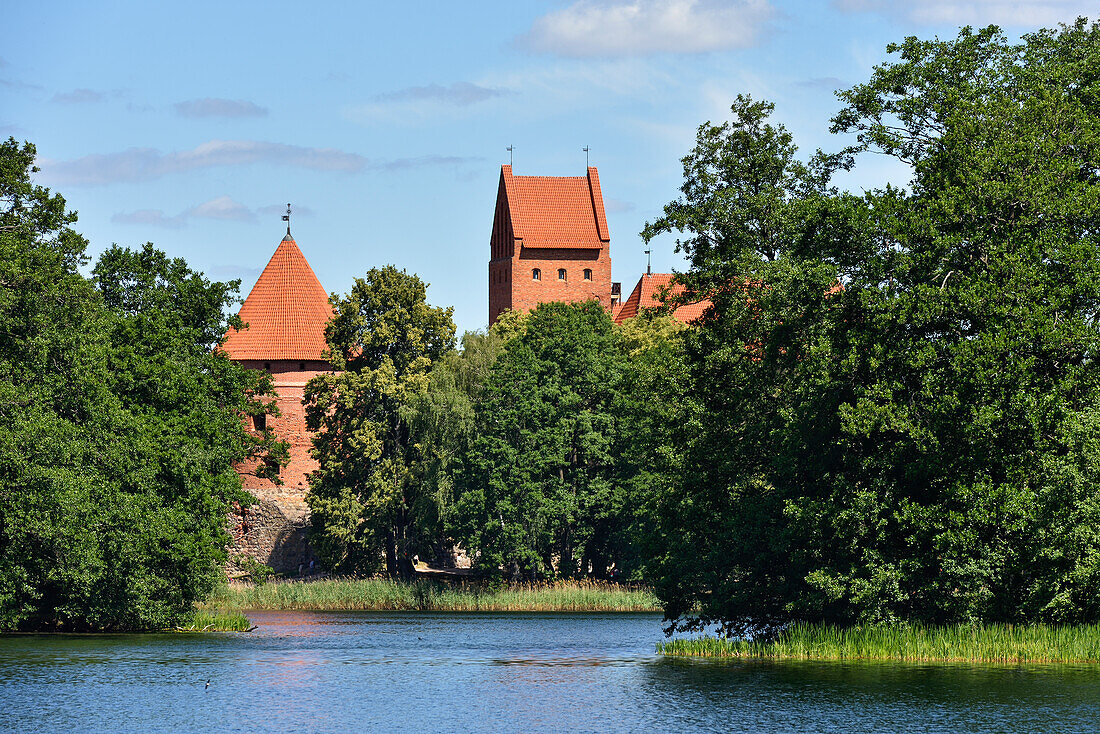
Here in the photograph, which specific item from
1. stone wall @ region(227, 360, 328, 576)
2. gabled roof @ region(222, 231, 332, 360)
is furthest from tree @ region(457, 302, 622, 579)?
gabled roof @ region(222, 231, 332, 360)

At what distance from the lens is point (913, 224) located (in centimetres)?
2622

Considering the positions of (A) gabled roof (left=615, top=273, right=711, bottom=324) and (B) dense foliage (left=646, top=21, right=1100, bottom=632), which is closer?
(B) dense foliage (left=646, top=21, right=1100, bottom=632)

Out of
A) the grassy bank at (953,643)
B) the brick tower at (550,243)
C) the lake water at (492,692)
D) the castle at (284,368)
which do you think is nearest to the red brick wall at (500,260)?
the brick tower at (550,243)

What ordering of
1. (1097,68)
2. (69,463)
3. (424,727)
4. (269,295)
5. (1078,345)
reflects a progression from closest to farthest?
(424,727)
(1078,345)
(1097,68)
(69,463)
(269,295)

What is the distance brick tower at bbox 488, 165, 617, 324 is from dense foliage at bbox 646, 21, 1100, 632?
60.2 meters

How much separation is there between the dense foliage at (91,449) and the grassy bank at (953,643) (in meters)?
16.7

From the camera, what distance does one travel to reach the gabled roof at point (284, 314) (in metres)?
66.9

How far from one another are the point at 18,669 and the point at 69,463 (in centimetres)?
776

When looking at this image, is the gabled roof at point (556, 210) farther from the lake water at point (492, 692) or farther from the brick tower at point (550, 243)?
the lake water at point (492, 692)

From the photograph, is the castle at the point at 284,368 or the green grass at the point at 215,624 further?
the castle at the point at 284,368

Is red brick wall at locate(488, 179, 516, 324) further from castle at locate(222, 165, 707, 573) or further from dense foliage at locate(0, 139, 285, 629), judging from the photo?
dense foliage at locate(0, 139, 285, 629)

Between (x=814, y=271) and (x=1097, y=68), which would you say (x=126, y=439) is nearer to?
(x=814, y=271)

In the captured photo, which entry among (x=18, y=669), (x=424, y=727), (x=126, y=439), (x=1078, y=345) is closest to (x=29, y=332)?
(x=126, y=439)

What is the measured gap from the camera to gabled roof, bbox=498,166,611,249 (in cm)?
9306
